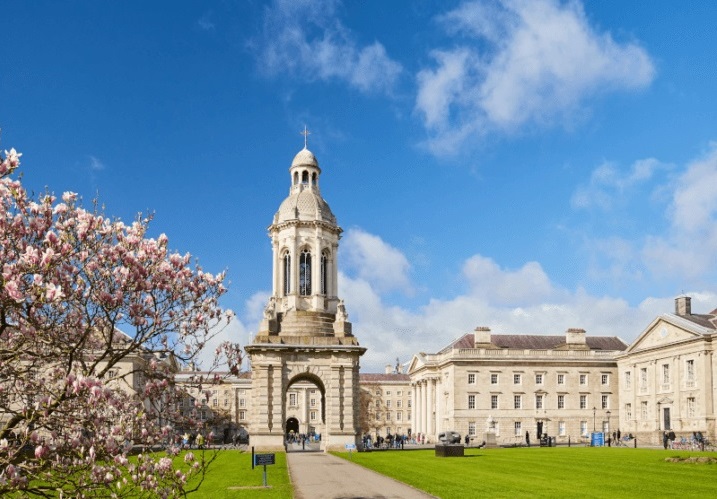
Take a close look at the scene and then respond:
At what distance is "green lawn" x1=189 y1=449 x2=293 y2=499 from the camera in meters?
25.6

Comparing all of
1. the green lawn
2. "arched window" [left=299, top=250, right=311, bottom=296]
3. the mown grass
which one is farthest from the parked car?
the green lawn

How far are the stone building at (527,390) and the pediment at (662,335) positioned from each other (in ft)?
24.8

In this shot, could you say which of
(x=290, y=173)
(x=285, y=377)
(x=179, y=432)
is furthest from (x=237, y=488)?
(x=290, y=173)

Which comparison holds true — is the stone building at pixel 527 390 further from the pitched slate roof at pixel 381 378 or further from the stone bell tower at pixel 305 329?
the pitched slate roof at pixel 381 378

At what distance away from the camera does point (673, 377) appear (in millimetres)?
71125

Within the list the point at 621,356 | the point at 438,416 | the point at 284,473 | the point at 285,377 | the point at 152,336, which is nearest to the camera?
the point at 152,336

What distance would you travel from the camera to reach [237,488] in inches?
1085

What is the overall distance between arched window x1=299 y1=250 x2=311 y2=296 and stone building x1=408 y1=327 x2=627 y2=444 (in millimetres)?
30068

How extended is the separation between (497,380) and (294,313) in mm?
35425

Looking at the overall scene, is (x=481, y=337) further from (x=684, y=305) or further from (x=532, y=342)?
(x=684, y=305)

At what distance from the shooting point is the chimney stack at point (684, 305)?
73.1 metres

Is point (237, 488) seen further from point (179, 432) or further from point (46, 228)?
point (46, 228)

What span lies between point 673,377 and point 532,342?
21824 millimetres

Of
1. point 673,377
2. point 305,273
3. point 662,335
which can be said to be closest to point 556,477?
point 305,273
